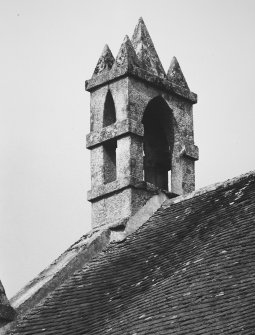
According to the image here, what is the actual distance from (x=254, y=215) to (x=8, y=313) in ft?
12.1

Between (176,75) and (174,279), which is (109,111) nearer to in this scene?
(176,75)

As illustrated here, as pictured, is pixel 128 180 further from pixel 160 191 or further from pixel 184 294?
pixel 184 294

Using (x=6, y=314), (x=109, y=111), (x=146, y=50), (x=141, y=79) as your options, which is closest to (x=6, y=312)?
(x=6, y=314)

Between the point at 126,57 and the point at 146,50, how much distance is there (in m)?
0.76

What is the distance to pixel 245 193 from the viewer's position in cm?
1806

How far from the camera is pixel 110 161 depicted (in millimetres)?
21219

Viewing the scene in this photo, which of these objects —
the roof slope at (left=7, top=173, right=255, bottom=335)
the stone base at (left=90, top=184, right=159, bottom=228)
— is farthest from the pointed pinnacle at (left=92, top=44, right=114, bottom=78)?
the roof slope at (left=7, top=173, right=255, bottom=335)

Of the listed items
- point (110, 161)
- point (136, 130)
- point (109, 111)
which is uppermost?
point (109, 111)

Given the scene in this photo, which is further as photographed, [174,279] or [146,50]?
[146,50]

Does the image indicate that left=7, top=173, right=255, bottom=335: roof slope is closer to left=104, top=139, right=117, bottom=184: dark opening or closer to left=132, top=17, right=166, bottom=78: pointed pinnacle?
left=104, top=139, right=117, bottom=184: dark opening

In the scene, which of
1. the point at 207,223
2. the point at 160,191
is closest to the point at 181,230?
the point at 207,223

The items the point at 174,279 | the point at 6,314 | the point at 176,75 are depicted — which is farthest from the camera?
the point at 176,75

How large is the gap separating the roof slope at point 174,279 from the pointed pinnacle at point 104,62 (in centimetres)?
298

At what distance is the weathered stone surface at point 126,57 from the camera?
69.2ft
